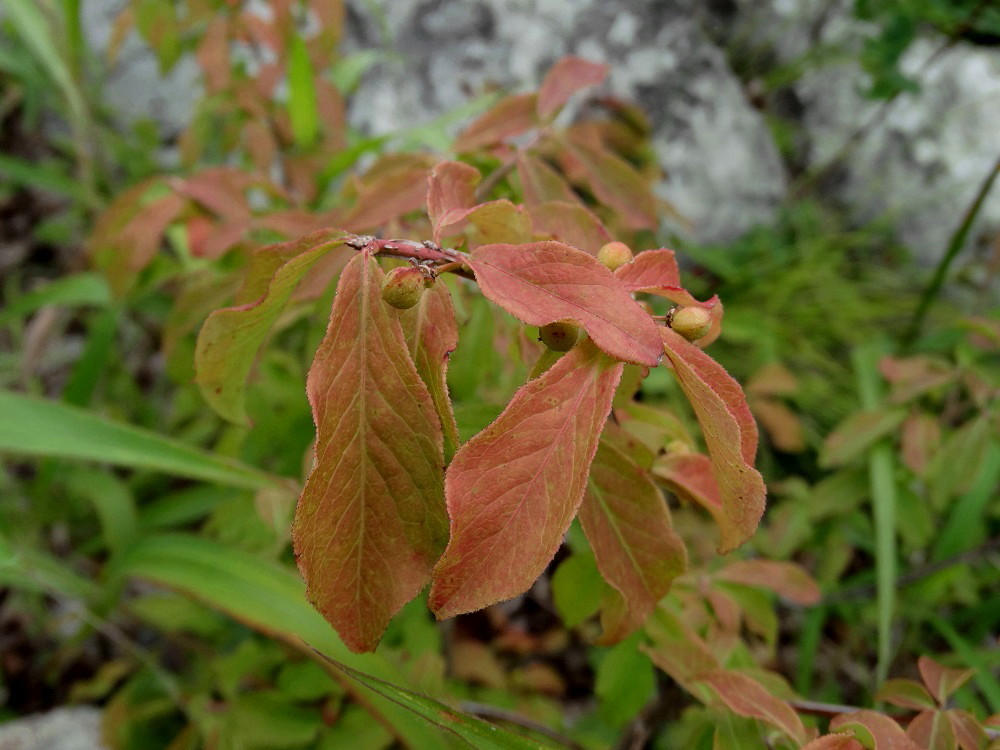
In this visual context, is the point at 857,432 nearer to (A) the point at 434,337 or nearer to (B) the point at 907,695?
(B) the point at 907,695

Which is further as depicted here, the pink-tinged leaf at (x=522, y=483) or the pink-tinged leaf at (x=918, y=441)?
the pink-tinged leaf at (x=918, y=441)

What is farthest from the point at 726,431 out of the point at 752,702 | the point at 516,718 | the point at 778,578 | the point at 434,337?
the point at 516,718

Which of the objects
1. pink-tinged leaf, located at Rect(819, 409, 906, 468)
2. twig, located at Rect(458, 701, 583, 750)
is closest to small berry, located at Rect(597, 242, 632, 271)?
twig, located at Rect(458, 701, 583, 750)

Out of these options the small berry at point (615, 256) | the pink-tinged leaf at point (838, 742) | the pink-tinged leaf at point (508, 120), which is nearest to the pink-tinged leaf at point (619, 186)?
the pink-tinged leaf at point (508, 120)

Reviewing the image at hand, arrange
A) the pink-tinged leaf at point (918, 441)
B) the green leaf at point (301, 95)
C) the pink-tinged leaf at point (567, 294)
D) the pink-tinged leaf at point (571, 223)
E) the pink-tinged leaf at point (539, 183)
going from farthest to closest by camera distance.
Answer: the green leaf at point (301, 95)
the pink-tinged leaf at point (918, 441)
the pink-tinged leaf at point (539, 183)
the pink-tinged leaf at point (571, 223)
the pink-tinged leaf at point (567, 294)

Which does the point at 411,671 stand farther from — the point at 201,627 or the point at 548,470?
the point at 548,470

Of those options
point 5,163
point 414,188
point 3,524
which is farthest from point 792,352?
point 5,163

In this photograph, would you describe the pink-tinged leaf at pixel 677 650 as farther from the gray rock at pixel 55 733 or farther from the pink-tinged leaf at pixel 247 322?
the gray rock at pixel 55 733
